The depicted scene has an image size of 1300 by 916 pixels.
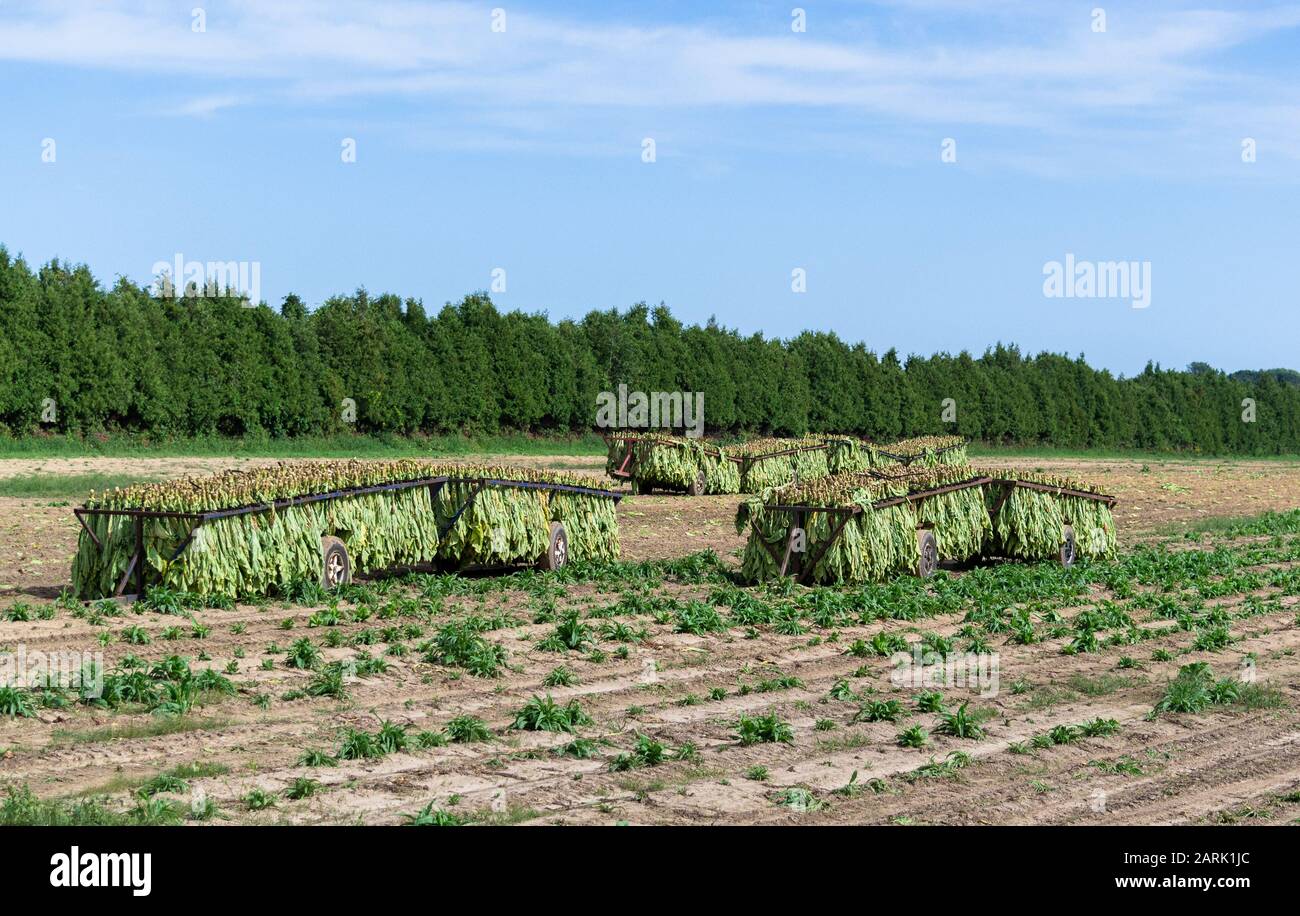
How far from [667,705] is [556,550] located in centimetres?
838

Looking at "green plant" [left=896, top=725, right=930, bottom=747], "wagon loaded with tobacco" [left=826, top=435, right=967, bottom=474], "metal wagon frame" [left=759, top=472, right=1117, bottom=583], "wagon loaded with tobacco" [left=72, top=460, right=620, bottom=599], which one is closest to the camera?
"green plant" [left=896, top=725, right=930, bottom=747]

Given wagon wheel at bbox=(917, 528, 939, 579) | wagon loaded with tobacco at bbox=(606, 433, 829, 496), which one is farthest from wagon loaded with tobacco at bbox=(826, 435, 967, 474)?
wagon wheel at bbox=(917, 528, 939, 579)

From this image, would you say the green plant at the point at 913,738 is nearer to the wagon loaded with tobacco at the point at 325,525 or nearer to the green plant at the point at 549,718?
the green plant at the point at 549,718

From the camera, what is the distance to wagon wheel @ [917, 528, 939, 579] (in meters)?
19.2

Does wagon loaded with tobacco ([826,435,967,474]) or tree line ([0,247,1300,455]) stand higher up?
tree line ([0,247,1300,455])

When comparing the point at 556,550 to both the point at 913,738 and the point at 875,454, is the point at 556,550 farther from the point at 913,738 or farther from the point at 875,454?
the point at 875,454

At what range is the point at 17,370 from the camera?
1789 inches

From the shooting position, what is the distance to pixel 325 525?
16672 mm

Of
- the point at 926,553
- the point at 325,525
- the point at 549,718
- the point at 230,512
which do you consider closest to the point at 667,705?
the point at 549,718

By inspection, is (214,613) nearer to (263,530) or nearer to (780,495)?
(263,530)

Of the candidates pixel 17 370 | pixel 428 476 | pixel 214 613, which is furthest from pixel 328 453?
pixel 214 613

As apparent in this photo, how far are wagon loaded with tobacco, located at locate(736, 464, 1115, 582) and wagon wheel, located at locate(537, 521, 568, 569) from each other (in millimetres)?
2465

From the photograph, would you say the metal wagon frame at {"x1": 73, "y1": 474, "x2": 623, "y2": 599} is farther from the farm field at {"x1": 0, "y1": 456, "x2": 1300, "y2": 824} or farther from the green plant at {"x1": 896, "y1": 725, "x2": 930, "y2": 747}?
the green plant at {"x1": 896, "y1": 725, "x2": 930, "y2": 747}

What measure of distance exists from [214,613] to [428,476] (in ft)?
13.7
